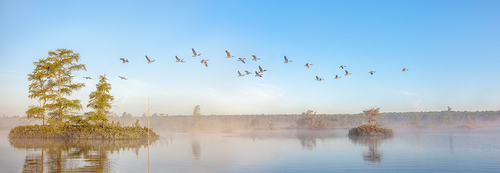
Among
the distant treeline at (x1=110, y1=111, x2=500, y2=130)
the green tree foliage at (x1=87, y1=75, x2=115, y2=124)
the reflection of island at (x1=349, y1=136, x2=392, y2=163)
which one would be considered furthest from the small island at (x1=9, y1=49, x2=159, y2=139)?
the distant treeline at (x1=110, y1=111, x2=500, y2=130)

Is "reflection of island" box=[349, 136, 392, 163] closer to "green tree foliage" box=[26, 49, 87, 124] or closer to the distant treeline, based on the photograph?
"green tree foliage" box=[26, 49, 87, 124]

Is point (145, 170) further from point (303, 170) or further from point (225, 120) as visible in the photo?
point (225, 120)

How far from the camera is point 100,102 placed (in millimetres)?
40625

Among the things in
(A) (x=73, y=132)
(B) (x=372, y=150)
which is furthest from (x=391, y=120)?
(A) (x=73, y=132)

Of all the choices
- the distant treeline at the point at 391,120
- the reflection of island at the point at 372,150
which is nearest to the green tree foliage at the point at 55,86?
the reflection of island at the point at 372,150

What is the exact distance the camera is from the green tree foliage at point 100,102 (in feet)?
131

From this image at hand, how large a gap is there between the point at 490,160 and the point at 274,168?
15.6m

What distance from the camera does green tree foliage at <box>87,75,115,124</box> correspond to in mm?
40031

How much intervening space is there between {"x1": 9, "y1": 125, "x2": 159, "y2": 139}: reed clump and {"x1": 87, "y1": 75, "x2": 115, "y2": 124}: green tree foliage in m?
1.44

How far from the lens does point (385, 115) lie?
144m

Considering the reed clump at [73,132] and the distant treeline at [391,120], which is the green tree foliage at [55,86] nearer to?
the reed clump at [73,132]

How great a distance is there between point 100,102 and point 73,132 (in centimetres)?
499

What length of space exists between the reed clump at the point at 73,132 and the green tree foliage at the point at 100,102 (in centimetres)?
144

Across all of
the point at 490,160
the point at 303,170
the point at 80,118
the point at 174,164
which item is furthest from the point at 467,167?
the point at 80,118
